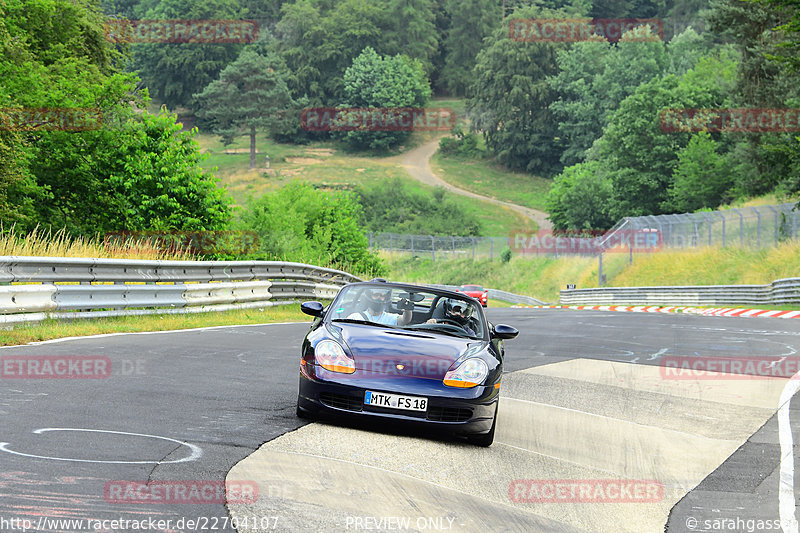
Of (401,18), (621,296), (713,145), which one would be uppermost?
(401,18)

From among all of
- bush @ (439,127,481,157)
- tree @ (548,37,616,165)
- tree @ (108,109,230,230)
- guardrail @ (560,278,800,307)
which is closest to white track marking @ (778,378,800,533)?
tree @ (108,109,230,230)

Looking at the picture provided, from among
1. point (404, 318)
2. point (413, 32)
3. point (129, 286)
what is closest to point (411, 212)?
point (413, 32)

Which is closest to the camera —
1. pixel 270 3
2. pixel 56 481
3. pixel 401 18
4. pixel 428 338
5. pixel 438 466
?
pixel 56 481

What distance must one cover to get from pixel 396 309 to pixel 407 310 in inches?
4.5

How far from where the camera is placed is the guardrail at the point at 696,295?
35.9 metres

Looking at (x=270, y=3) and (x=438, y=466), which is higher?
(x=270, y=3)

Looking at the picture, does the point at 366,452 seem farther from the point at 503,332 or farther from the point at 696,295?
the point at 696,295

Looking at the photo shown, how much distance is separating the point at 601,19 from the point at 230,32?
60.6m

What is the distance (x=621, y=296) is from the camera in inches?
1923

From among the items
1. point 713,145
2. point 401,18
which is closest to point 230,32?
point 401,18

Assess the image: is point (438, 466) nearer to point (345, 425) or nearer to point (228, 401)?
point (345, 425)

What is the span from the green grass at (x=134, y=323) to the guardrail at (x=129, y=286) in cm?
13

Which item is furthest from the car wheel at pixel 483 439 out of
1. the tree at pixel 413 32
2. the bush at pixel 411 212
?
the tree at pixel 413 32

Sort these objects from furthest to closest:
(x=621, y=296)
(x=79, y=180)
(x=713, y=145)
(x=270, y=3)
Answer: (x=270, y=3), (x=713, y=145), (x=621, y=296), (x=79, y=180)
